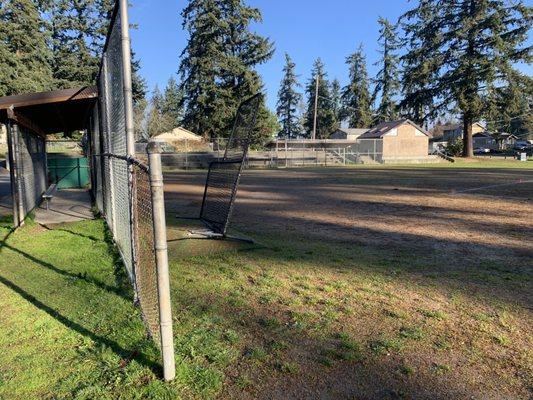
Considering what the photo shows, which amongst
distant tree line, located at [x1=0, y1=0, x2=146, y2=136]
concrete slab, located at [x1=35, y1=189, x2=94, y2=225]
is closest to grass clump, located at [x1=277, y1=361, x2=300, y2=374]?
concrete slab, located at [x1=35, y1=189, x2=94, y2=225]

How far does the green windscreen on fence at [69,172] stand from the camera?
1852cm

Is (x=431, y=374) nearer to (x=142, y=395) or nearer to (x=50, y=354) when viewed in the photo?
(x=142, y=395)

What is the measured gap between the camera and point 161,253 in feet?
9.10

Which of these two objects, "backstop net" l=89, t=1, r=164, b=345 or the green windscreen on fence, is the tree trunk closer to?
the green windscreen on fence

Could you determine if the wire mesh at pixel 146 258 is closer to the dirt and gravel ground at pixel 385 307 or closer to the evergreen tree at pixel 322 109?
the dirt and gravel ground at pixel 385 307

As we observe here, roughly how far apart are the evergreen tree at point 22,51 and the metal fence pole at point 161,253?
37.2 metres

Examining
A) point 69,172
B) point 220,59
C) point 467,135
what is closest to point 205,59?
point 220,59

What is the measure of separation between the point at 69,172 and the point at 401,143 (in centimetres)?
3739

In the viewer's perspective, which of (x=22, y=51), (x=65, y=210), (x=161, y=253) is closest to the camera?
(x=161, y=253)

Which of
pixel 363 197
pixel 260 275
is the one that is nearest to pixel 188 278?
pixel 260 275

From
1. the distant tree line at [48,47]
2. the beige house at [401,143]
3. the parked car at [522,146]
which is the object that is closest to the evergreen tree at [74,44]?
the distant tree line at [48,47]

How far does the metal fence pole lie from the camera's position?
2.71m

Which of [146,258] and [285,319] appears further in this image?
[146,258]

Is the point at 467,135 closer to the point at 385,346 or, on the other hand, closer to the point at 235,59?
the point at 235,59
